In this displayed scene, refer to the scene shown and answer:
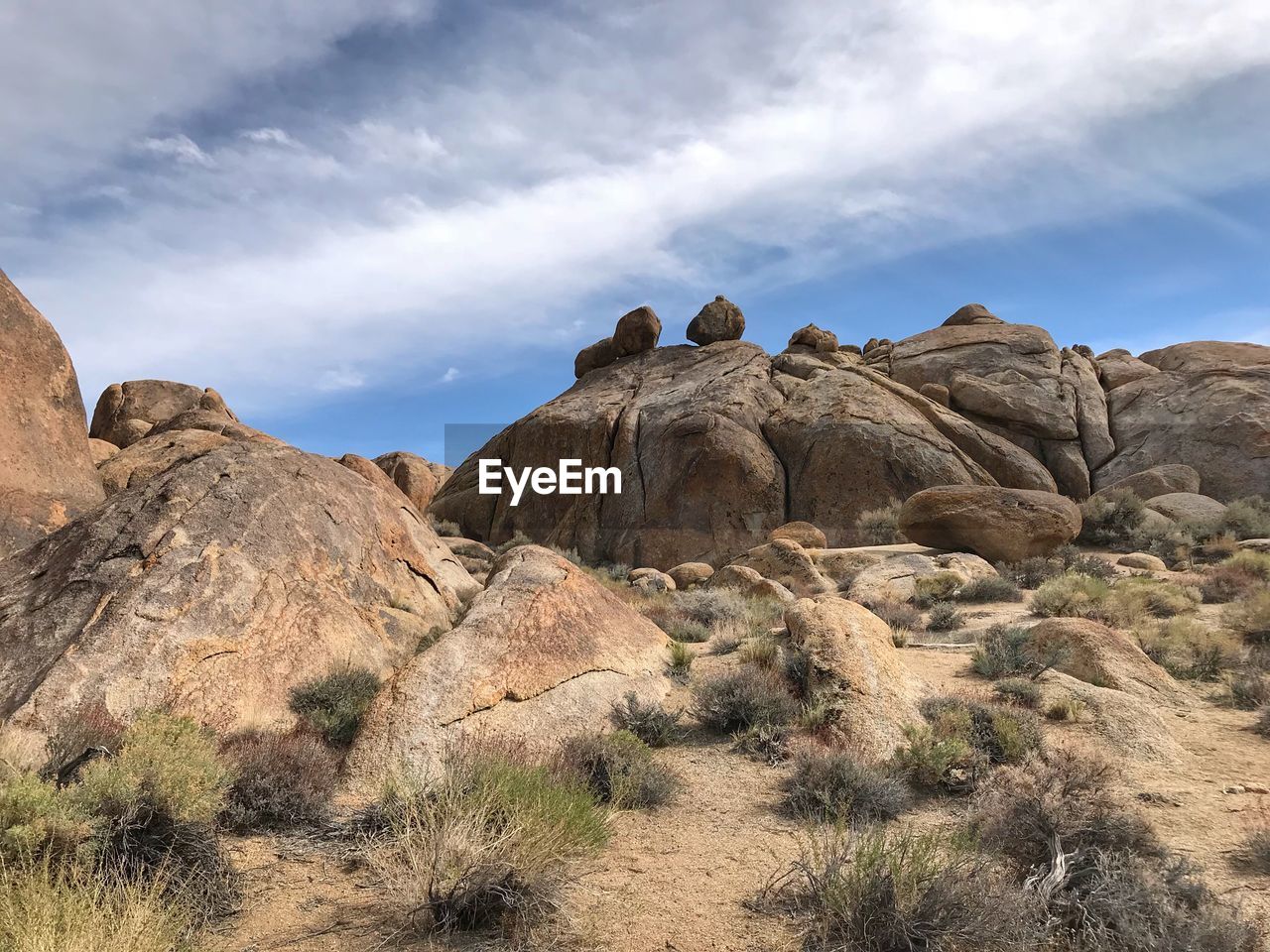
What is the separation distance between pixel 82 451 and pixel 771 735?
9.03 metres

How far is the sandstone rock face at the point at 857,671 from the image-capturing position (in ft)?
22.8

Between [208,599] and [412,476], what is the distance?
89.0 feet

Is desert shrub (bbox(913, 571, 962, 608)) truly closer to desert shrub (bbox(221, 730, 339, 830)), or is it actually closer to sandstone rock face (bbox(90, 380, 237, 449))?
desert shrub (bbox(221, 730, 339, 830))

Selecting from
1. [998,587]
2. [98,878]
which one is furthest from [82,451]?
[998,587]

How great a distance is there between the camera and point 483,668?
680 centimetres

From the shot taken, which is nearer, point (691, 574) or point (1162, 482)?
point (691, 574)

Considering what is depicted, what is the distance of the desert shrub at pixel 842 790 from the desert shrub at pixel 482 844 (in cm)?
155

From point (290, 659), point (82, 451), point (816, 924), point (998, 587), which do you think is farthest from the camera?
point (998, 587)

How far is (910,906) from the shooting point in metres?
3.86

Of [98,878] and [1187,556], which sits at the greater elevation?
[1187,556]

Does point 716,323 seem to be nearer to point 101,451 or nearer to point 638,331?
point 638,331

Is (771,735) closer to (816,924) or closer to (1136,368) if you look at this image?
(816,924)
